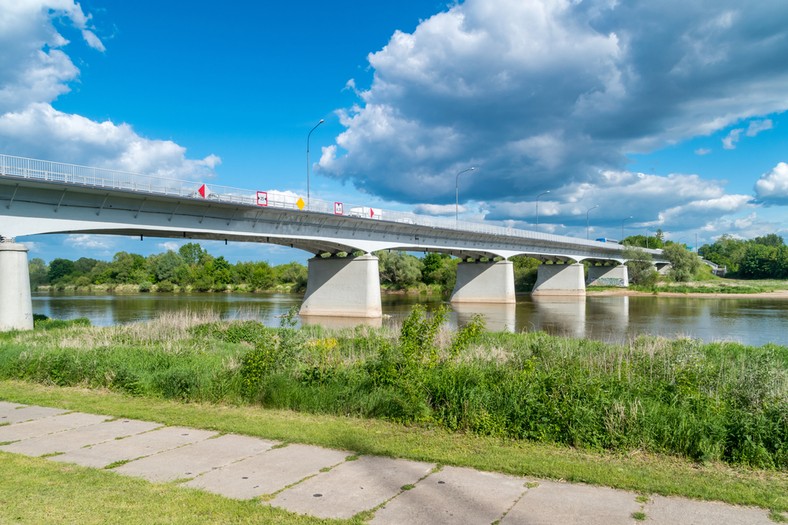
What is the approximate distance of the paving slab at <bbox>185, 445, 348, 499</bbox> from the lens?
6.43 metres

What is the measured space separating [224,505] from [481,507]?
273 cm

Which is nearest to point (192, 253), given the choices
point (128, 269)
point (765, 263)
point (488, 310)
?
point (128, 269)

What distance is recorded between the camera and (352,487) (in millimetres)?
6477

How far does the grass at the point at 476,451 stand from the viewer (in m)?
6.54

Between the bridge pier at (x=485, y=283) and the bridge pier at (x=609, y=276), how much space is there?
38959 mm

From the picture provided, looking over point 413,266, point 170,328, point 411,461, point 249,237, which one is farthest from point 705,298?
point 411,461

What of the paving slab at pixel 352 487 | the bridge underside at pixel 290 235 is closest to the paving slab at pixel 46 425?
the paving slab at pixel 352 487

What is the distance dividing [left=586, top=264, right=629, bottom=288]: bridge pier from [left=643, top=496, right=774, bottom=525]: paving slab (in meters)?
103

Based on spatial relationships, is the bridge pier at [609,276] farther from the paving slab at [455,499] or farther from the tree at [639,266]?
the paving slab at [455,499]

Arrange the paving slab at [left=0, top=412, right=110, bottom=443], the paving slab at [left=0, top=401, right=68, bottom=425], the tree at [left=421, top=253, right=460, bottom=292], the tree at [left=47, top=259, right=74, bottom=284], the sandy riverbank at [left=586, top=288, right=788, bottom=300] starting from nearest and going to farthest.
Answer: the paving slab at [left=0, top=412, right=110, bottom=443]
the paving slab at [left=0, top=401, right=68, bottom=425]
the sandy riverbank at [left=586, top=288, right=788, bottom=300]
the tree at [left=421, top=253, right=460, bottom=292]
the tree at [left=47, top=259, right=74, bottom=284]

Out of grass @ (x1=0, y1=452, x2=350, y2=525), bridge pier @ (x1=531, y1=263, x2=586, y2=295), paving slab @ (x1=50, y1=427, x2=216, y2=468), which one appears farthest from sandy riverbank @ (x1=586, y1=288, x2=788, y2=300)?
grass @ (x1=0, y1=452, x2=350, y2=525)

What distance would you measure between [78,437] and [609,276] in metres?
114

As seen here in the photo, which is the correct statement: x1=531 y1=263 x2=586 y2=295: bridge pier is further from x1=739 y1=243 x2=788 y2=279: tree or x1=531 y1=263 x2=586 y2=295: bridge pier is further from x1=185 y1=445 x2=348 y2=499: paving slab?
x1=185 y1=445 x2=348 y2=499: paving slab

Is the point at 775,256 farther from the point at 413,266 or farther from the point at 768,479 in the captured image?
the point at 768,479
